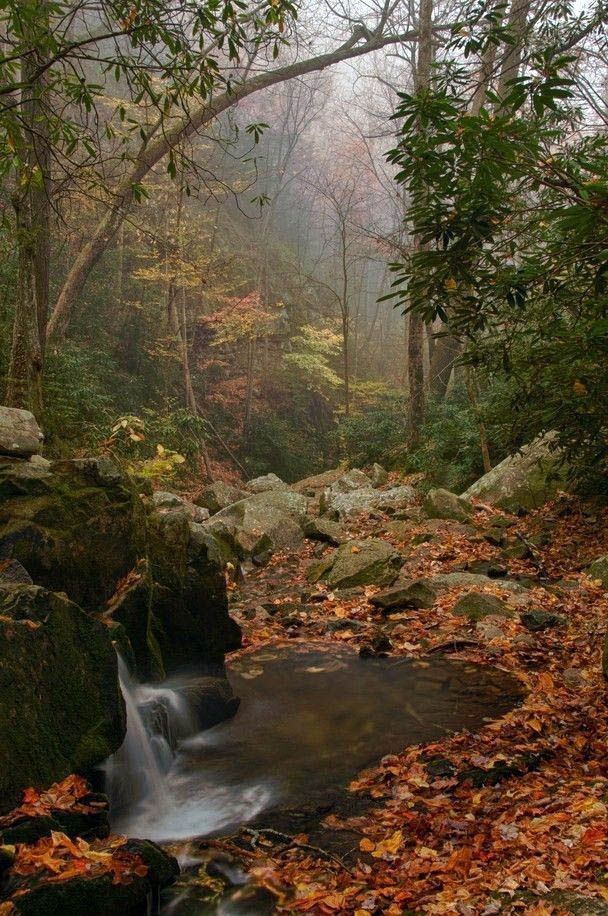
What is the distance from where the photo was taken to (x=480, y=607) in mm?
6879

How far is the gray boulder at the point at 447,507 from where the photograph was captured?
9.97 meters

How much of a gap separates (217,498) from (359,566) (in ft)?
18.1

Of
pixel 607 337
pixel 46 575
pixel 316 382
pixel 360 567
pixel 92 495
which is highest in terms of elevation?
pixel 316 382

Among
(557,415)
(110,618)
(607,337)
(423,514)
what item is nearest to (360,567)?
(423,514)

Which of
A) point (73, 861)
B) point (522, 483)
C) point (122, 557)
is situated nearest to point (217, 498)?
point (522, 483)

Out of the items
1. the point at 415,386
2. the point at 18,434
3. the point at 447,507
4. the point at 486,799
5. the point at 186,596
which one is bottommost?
the point at 486,799

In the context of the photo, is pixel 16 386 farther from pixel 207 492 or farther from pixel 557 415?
pixel 557 415

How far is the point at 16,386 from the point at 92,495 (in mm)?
4021

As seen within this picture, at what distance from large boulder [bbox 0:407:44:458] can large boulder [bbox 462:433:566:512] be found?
675 cm

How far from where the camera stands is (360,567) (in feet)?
28.1

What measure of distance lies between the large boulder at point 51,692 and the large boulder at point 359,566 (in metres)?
4.83

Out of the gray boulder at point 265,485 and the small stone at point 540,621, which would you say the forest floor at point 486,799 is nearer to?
the small stone at point 540,621

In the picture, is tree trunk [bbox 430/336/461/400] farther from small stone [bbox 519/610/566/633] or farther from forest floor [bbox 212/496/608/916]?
small stone [bbox 519/610/566/633]

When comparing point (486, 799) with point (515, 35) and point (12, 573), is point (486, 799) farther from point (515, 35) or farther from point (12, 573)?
point (515, 35)
